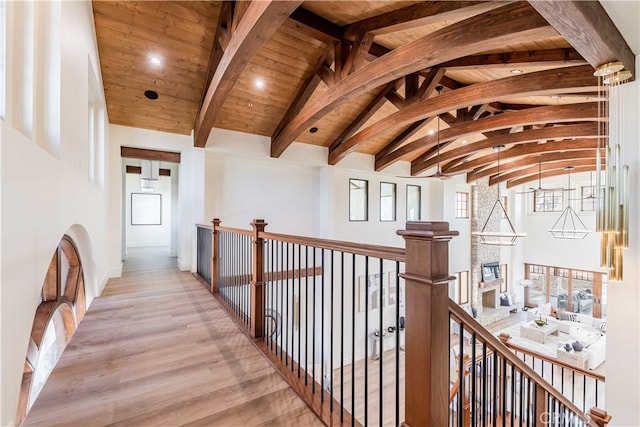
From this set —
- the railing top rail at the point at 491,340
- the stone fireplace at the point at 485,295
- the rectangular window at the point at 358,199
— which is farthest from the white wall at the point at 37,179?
the stone fireplace at the point at 485,295

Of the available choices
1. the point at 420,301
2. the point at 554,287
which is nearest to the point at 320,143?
the point at 420,301

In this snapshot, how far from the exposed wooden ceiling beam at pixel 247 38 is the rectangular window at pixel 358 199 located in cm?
477

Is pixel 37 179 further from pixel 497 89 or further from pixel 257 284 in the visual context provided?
pixel 497 89

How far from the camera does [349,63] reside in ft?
14.2

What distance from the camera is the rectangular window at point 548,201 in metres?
11.7

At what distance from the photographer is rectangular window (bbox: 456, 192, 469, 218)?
10.8m

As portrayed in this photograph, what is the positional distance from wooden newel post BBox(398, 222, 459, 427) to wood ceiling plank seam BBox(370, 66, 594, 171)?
13.3 ft

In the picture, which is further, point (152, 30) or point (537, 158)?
point (537, 158)

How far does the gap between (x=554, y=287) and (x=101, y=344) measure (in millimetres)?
15065

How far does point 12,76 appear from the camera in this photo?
1.64 m

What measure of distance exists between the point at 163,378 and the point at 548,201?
47.4ft

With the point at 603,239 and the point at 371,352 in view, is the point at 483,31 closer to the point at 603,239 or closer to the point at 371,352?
the point at 603,239

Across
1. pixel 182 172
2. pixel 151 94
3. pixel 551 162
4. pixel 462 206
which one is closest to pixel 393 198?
pixel 462 206

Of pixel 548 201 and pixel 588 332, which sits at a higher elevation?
pixel 548 201
